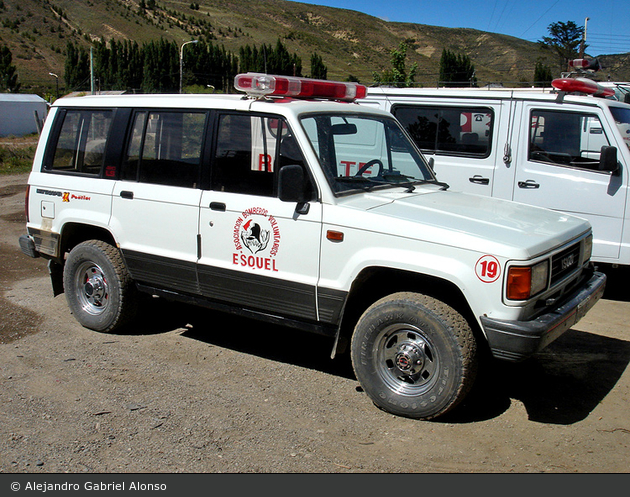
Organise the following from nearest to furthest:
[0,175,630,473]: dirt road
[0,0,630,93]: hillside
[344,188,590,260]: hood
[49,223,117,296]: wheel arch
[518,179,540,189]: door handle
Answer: [0,175,630,473]: dirt road
[344,188,590,260]: hood
[49,223,117,296]: wheel arch
[518,179,540,189]: door handle
[0,0,630,93]: hillside

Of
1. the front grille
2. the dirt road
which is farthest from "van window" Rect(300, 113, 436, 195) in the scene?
the dirt road

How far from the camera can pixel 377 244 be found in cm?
400

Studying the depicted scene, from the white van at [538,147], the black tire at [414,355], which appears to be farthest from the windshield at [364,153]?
the white van at [538,147]

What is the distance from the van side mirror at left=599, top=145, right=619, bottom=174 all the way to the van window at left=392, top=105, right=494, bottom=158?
4.44 feet

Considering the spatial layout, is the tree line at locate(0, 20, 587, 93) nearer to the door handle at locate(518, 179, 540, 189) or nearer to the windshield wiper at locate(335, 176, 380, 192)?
the door handle at locate(518, 179, 540, 189)

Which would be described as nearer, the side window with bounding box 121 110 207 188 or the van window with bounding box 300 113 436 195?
the van window with bounding box 300 113 436 195

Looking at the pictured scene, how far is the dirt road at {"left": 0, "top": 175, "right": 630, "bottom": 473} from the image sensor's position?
3.57 metres

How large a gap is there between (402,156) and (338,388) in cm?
200

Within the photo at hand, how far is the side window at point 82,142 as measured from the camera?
17.9 feet

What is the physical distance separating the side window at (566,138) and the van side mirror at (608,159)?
0.27 meters

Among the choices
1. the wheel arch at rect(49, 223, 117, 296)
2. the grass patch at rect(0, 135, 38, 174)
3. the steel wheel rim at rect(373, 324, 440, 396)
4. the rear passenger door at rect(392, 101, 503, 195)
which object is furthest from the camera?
the grass patch at rect(0, 135, 38, 174)

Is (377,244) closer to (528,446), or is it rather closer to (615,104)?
(528,446)

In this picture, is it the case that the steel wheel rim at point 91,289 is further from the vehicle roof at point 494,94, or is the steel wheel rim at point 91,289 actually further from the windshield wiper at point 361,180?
the vehicle roof at point 494,94

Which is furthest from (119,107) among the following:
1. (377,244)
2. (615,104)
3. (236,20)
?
(236,20)
